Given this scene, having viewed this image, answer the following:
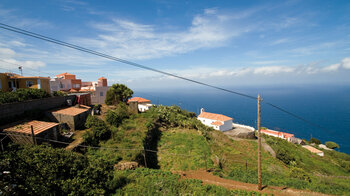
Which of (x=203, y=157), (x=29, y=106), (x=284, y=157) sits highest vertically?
(x=29, y=106)

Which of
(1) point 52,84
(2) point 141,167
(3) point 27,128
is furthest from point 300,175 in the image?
(1) point 52,84

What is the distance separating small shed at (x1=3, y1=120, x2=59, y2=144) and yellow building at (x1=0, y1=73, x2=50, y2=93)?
570 inches

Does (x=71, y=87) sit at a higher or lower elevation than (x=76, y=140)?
higher

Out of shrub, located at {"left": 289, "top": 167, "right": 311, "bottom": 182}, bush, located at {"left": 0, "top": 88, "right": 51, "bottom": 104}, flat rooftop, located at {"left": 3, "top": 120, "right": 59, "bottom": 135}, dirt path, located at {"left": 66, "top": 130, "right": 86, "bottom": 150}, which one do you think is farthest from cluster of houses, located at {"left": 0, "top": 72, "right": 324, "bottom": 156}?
shrub, located at {"left": 289, "top": 167, "right": 311, "bottom": 182}

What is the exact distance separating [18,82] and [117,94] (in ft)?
49.1

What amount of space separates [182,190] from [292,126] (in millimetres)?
113907

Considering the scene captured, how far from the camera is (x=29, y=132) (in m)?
11.5

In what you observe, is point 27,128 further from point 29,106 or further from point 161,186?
point 161,186

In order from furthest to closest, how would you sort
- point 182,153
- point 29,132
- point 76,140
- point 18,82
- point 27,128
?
point 18,82 < point 182,153 < point 76,140 < point 27,128 < point 29,132

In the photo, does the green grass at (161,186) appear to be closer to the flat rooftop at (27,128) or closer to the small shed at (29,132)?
the small shed at (29,132)

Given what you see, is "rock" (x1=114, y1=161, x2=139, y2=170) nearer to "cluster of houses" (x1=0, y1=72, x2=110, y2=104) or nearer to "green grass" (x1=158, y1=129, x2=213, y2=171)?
"green grass" (x1=158, y1=129, x2=213, y2=171)

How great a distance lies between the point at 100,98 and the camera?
3219cm

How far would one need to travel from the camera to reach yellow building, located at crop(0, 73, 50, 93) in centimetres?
2131

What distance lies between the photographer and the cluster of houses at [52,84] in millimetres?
22141
